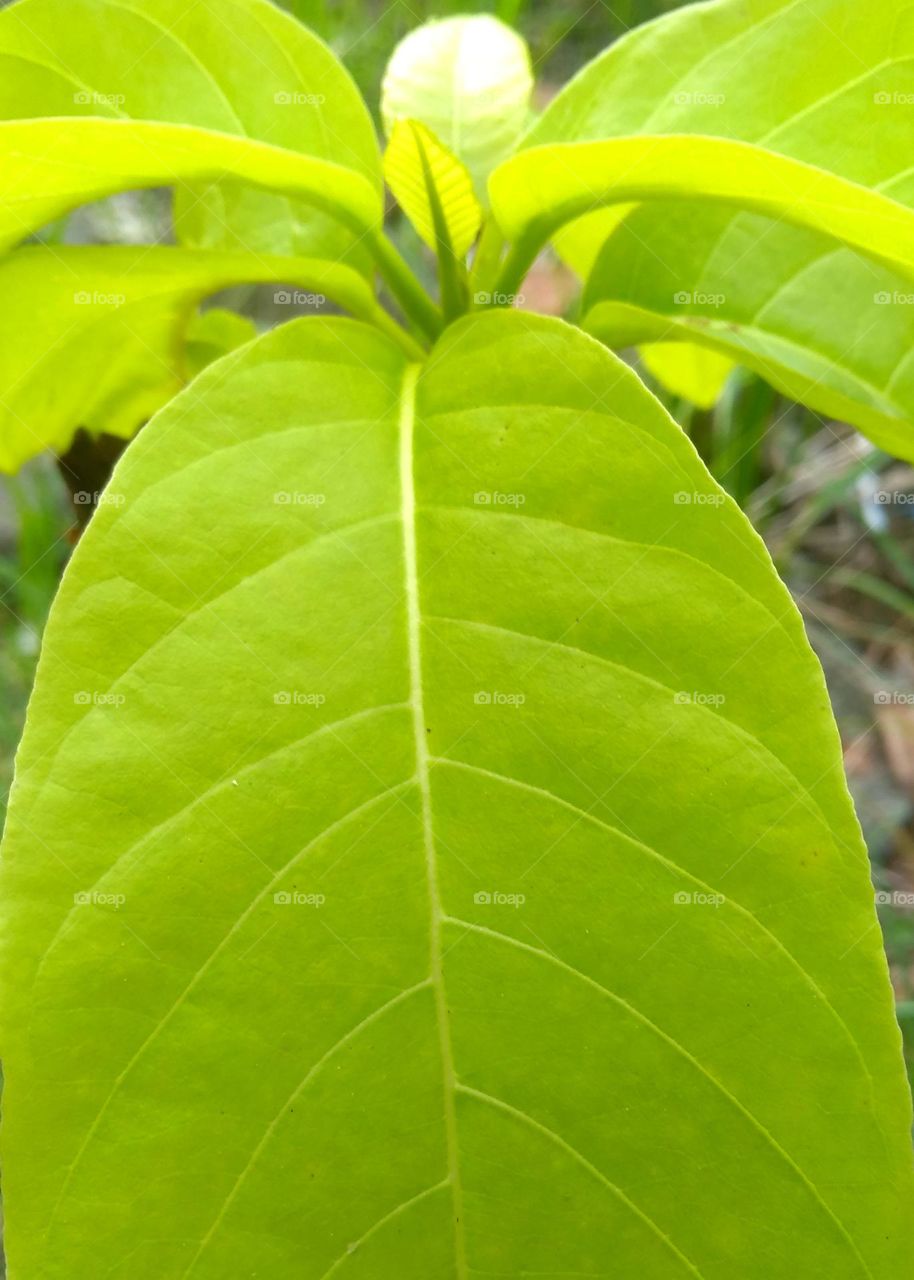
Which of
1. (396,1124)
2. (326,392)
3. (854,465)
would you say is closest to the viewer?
(396,1124)

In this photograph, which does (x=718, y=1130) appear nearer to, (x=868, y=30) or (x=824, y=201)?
(x=824, y=201)

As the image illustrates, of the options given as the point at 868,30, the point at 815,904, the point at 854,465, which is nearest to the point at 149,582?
the point at 815,904
